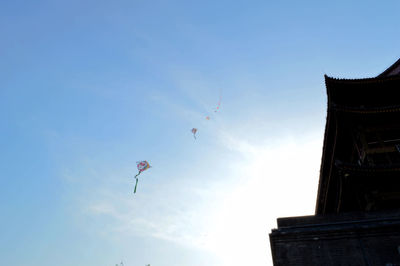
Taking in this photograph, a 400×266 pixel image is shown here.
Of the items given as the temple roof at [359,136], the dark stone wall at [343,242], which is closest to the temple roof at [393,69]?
the temple roof at [359,136]

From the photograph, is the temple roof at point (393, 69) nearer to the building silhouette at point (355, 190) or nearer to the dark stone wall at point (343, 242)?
the building silhouette at point (355, 190)

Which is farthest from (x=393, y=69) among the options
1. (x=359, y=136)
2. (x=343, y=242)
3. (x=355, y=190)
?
(x=343, y=242)

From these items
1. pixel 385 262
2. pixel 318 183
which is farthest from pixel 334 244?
pixel 318 183

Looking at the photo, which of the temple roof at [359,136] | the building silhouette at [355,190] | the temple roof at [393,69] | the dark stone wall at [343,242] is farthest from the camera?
the temple roof at [393,69]

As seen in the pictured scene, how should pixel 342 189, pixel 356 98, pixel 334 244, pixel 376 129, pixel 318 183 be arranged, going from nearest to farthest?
pixel 334 244, pixel 342 189, pixel 376 129, pixel 356 98, pixel 318 183

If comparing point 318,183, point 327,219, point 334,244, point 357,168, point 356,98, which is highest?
point 356,98

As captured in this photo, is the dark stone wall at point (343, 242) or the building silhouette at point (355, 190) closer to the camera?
the dark stone wall at point (343, 242)

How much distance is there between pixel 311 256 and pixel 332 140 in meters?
7.33

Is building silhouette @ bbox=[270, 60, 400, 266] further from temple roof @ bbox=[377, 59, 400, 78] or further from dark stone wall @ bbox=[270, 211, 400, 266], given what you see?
temple roof @ bbox=[377, 59, 400, 78]

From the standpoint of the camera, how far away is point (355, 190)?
10.2 m

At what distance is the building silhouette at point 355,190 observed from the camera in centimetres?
772

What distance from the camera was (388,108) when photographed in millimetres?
11195

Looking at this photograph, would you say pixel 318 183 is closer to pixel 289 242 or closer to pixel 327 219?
pixel 327 219

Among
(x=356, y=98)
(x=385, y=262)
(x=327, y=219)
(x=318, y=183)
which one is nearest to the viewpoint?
(x=385, y=262)
